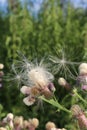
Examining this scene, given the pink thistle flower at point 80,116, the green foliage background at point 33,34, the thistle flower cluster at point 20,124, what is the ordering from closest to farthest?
the pink thistle flower at point 80,116
the thistle flower cluster at point 20,124
the green foliage background at point 33,34

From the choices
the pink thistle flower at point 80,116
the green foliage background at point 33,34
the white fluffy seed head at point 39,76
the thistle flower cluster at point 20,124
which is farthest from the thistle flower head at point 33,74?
the green foliage background at point 33,34

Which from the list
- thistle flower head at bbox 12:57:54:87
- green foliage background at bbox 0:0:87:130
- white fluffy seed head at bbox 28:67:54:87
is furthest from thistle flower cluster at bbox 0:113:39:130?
green foliage background at bbox 0:0:87:130

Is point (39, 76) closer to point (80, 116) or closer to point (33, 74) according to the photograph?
point (33, 74)

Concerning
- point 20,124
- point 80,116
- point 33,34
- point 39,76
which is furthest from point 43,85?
point 33,34

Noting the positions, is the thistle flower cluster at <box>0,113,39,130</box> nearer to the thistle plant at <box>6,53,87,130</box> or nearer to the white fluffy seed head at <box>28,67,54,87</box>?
the thistle plant at <box>6,53,87,130</box>

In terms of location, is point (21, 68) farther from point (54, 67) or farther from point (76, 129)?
point (76, 129)

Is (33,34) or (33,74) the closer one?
(33,74)

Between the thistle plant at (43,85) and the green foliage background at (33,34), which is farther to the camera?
the green foliage background at (33,34)

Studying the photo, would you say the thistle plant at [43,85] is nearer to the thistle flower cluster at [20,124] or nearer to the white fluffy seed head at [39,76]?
the white fluffy seed head at [39,76]
